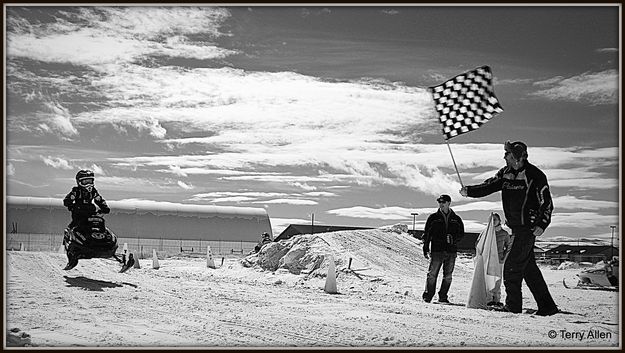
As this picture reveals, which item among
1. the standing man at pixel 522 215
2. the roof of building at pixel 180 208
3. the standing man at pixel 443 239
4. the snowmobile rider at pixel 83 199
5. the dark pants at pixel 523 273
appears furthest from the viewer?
the roof of building at pixel 180 208

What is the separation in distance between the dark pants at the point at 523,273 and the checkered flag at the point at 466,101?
1501mm

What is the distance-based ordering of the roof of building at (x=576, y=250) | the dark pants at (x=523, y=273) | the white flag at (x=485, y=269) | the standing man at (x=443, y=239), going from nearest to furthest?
the dark pants at (x=523, y=273) < the white flag at (x=485, y=269) < the standing man at (x=443, y=239) < the roof of building at (x=576, y=250)

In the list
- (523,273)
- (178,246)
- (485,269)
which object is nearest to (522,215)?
(523,273)

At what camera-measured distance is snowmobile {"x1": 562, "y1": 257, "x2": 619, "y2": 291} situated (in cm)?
990

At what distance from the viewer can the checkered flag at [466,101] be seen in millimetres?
8570

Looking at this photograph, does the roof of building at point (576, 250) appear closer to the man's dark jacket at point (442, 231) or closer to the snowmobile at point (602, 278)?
the snowmobile at point (602, 278)

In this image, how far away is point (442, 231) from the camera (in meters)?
9.62

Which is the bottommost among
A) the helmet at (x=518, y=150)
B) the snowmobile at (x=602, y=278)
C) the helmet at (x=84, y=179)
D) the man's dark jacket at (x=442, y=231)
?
the snowmobile at (x=602, y=278)

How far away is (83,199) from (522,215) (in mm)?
6267

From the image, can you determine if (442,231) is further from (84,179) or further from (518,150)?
(84,179)

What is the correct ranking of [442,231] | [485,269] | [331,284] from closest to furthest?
1. [485,269]
2. [442,231]
3. [331,284]

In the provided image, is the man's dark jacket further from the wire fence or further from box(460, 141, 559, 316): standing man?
the wire fence

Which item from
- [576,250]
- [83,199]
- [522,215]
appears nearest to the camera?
[522,215]

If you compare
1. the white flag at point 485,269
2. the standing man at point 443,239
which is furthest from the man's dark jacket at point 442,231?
the white flag at point 485,269
